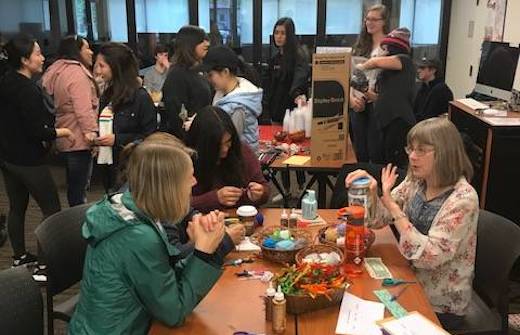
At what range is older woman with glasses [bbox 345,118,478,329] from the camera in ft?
6.25

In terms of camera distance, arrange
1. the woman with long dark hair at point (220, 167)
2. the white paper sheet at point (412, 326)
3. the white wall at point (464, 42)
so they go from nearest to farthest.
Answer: the white paper sheet at point (412, 326), the woman with long dark hair at point (220, 167), the white wall at point (464, 42)

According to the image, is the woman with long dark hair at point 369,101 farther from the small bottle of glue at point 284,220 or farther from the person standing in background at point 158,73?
the person standing in background at point 158,73

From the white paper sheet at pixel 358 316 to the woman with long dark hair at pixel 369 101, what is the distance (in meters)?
2.35

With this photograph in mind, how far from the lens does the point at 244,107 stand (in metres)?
3.06

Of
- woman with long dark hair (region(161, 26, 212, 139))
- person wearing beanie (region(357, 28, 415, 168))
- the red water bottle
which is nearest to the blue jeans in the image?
woman with long dark hair (region(161, 26, 212, 139))

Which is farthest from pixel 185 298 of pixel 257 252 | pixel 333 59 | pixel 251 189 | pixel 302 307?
pixel 333 59

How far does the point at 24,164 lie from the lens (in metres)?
3.31

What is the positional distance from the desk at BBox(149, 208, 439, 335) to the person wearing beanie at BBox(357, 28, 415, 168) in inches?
75.5

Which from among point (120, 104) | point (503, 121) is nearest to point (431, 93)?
point (503, 121)

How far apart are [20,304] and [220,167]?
1.16 metres

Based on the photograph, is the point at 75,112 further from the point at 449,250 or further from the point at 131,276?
the point at 449,250

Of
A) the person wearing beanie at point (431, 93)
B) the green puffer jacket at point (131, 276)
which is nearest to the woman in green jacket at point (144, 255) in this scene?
the green puffer jacket at point (131, 276)

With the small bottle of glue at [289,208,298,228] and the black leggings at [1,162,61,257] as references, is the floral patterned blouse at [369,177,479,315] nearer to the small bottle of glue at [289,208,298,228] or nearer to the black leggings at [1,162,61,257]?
the small bottle of glue at [289,208,298,228]

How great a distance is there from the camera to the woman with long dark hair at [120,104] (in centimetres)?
328
